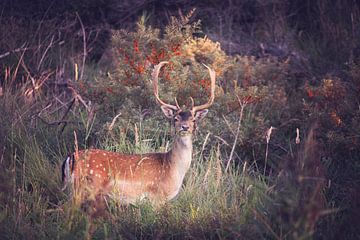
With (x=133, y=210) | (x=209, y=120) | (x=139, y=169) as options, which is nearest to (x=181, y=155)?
(x=139, y=169)

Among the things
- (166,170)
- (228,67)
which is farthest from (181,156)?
(228,67)

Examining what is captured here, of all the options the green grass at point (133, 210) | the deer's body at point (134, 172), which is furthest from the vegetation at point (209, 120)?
the deer's body at point (134, 172)

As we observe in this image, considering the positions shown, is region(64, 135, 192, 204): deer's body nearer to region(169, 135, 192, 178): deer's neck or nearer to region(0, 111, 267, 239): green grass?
region(169, 135, 192, 178): deer's neck

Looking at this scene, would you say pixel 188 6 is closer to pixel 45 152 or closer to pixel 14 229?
pixel 45 152

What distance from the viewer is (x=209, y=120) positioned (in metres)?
9.07

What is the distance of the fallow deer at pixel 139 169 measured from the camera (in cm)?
678

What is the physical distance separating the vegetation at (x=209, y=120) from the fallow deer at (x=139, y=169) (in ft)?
0.68

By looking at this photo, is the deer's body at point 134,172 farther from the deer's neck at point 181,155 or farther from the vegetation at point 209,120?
the vegetation at point 209,120

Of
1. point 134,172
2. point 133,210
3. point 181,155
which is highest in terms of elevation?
point 181,155

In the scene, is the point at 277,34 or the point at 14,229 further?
the point at 277,34

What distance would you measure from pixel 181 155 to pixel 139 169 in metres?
0.49

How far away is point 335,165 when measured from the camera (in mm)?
8203

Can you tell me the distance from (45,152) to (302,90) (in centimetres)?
414

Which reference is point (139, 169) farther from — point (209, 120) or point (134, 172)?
point (209, 120)
